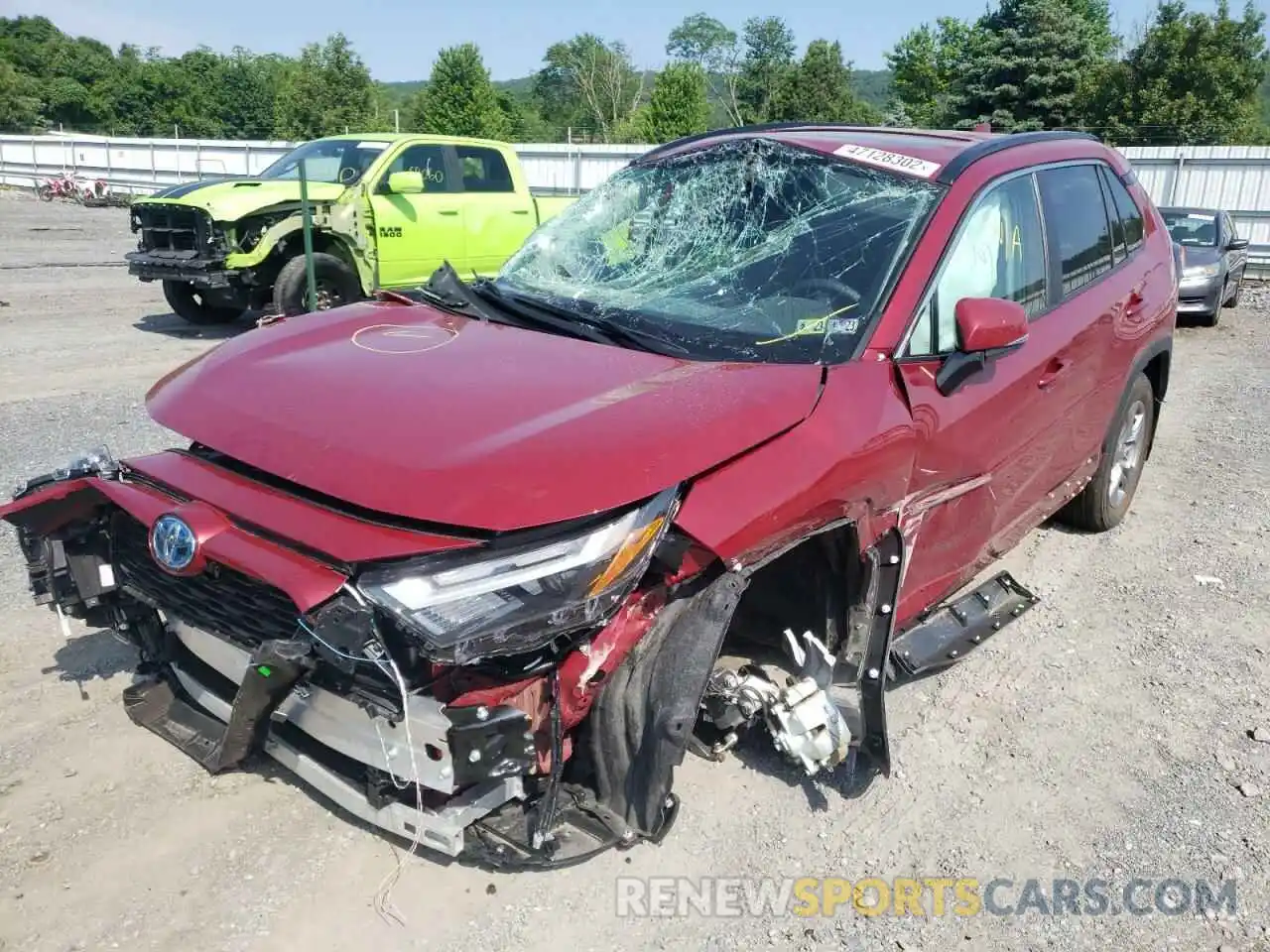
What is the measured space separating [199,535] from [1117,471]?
15.2 feet

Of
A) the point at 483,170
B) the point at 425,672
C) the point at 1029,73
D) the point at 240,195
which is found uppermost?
the point at 1029,73

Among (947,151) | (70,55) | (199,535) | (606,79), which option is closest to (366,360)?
(199,535)

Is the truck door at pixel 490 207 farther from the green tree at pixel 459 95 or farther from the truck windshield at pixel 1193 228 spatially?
the green tree at pixel 459 95

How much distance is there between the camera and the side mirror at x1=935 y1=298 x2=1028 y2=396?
3047mm

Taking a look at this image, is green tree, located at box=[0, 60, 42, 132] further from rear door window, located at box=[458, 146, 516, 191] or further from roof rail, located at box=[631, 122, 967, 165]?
roof rail, located at box=[631, 122, 967, 165]

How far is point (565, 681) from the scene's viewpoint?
2.43 m

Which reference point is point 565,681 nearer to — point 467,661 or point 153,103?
point 467,661

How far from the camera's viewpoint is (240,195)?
9.84 metres

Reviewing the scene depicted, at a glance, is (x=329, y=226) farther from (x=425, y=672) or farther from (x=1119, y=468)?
(x=425, y=672)

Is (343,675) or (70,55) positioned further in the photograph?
(70,55)

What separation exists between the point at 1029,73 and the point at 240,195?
33.7m

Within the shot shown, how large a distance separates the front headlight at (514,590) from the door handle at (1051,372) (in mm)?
2073

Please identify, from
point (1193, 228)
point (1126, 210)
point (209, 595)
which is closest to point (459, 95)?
point (1193, 228)

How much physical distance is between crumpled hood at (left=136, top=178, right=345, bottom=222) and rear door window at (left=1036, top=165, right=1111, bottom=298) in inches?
294
